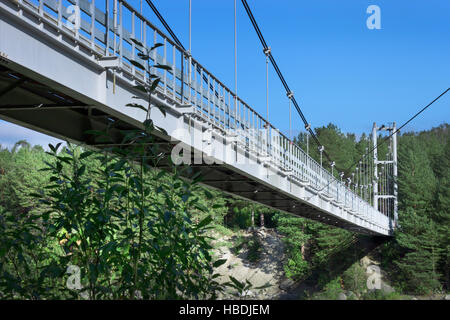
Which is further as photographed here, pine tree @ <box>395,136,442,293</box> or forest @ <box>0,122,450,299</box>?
pine tree @ <box>395,136,442,293</box>

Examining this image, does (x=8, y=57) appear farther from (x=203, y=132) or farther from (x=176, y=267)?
(x=203, y=132)

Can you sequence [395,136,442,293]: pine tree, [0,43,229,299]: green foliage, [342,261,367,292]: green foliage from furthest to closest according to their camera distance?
[342,261,367,292]: green foliage
[395,136,442,293]: pine tree
[0,43,229,299]: green foliage

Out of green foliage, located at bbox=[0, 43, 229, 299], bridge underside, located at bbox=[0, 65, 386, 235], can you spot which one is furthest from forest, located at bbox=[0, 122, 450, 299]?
bridge underside, located at bbox=[0, 65, 386, 235]

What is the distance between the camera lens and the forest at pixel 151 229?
2.65 metres

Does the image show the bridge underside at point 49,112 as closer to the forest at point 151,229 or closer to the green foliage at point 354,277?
the forest at point 151,229

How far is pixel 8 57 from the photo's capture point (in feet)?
14.4

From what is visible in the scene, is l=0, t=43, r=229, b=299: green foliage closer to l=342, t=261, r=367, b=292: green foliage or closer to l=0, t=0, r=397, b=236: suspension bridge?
l=0, t=0, r=397, b=236: suspension bridge

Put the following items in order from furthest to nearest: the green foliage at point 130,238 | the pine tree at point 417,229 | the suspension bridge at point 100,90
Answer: the pine tree at point 417,229 → the suspension bridge at point 100,90 → the green foliage at point 130,238

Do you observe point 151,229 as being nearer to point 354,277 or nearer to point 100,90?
point 100,90

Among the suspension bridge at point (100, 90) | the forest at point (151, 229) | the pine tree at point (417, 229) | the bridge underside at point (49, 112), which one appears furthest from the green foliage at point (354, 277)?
the bridge underside at point (49, 112)

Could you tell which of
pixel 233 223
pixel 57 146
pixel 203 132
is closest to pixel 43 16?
Result: pixel 57 146

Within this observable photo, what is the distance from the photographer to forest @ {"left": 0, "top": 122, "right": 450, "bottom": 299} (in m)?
2.65

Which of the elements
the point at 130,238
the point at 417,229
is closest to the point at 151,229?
the point at 130,238

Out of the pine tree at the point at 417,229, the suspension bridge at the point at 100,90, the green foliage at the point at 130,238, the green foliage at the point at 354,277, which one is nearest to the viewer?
the green foliage at the point at 130,238
